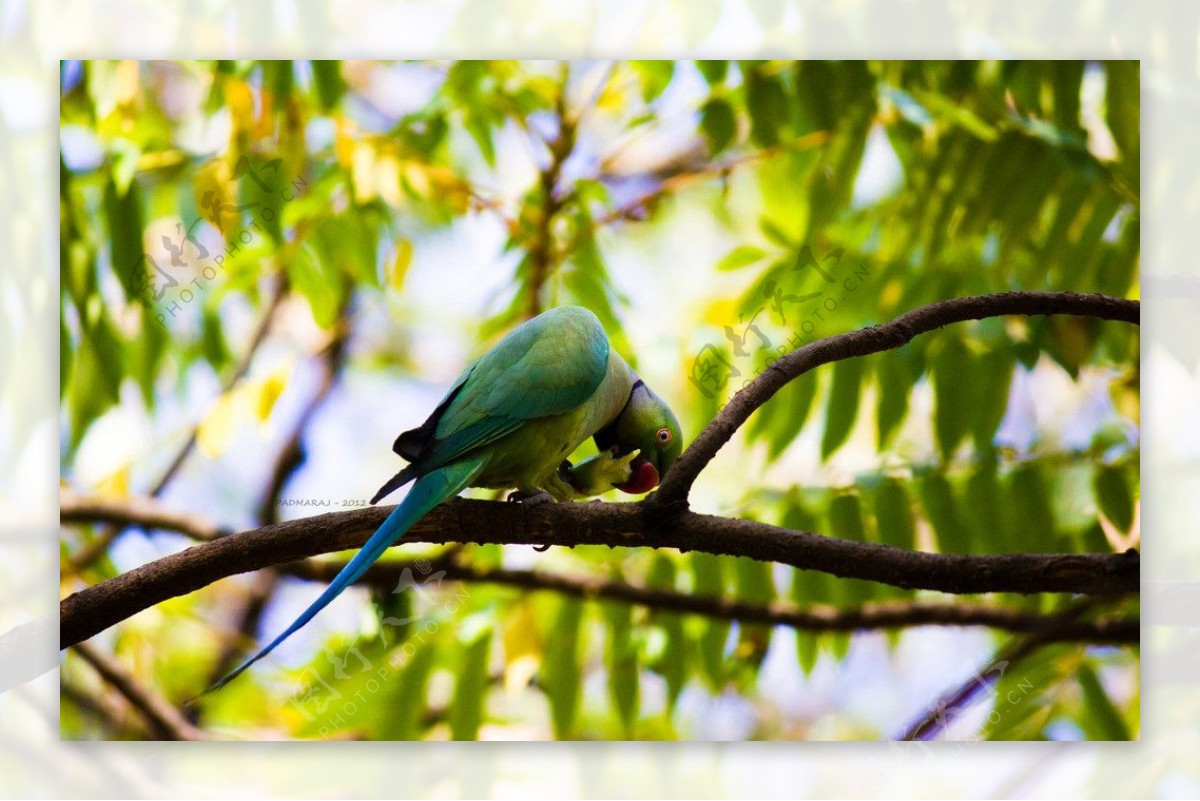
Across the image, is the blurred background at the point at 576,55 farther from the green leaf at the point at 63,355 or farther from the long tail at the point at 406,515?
the long tail at the point at 406,515

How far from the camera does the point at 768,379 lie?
178cm

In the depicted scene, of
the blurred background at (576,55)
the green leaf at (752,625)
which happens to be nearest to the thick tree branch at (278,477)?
the blurred background at (576,55)

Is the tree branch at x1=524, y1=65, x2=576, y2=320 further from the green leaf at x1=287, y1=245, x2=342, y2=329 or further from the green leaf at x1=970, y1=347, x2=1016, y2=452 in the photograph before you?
the green leaf at x1=970, y1=347, x2=1016, y2=452

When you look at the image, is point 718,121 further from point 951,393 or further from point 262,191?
point 262,191

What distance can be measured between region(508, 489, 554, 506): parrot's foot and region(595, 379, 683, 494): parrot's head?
234 mm

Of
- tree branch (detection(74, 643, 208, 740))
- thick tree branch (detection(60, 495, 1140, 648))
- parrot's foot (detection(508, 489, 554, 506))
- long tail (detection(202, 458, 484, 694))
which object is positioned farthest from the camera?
tree branch (detection(74, 643, 208, 740))

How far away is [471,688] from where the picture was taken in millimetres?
2539

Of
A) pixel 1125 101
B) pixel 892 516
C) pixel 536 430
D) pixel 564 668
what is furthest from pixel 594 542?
pixel 1125 101

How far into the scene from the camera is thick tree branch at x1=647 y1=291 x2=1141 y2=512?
5.65 ft

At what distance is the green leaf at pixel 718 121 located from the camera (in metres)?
2.66

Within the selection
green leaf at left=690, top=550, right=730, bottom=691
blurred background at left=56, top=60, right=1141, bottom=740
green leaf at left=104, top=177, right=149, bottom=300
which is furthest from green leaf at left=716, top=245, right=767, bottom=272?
green leaf at left=104, top=177, right=149, bottom=300

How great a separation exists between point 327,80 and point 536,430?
979 mm

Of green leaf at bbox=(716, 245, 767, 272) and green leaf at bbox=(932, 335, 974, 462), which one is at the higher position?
green leaf at bbox=(716, 245, 767, 272)
